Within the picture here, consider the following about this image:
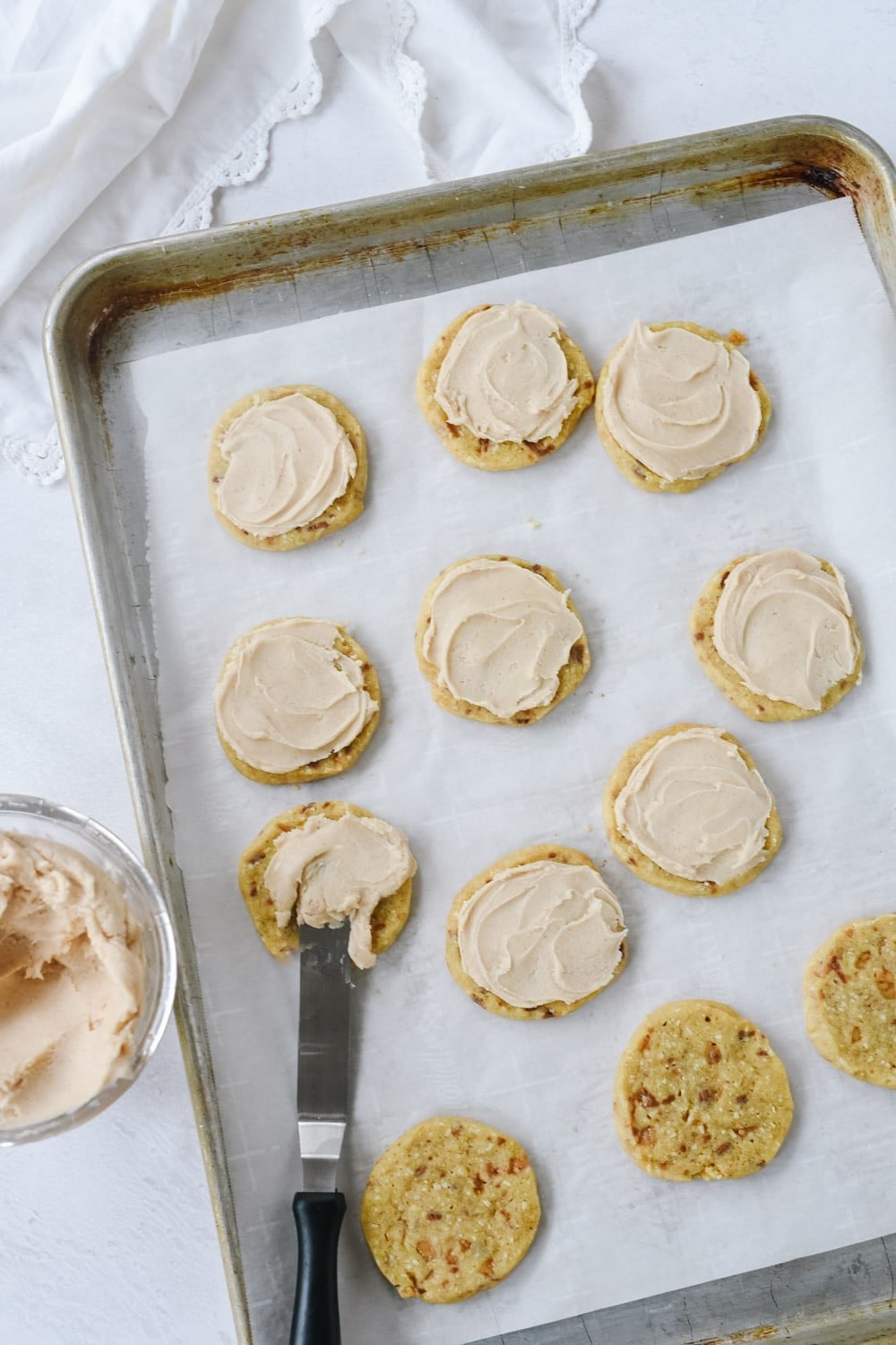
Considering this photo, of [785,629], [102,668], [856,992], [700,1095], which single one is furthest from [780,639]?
[102,668]

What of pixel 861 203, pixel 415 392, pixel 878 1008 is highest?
pixel 861 203

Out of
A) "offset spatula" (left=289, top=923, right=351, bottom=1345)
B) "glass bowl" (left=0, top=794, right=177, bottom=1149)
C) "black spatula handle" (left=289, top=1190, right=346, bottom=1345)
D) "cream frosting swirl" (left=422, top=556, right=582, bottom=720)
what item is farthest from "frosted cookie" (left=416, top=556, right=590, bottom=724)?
"black spatula handle" (left=289, top=1190, right=346, bottom=1345)

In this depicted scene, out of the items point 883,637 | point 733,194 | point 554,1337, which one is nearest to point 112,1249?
point 554,1337

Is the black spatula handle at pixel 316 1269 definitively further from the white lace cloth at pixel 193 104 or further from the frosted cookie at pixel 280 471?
the white lace cloth at pixel 193 104

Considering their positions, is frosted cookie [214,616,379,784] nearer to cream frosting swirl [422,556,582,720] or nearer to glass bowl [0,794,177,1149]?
cream frosting swirl [422,556,582,720]

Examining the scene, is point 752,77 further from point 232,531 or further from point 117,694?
point 117,694

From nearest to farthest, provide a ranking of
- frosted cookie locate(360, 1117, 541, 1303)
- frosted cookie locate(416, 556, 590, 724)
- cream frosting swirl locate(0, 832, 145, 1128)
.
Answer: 1. cream frosting swirl locate(0, 832, 145, 1128)
2. frosted cookie locate(360, 1117, 541, 1303)
3. frosted cookie locate(416, 556, 590, 724)
